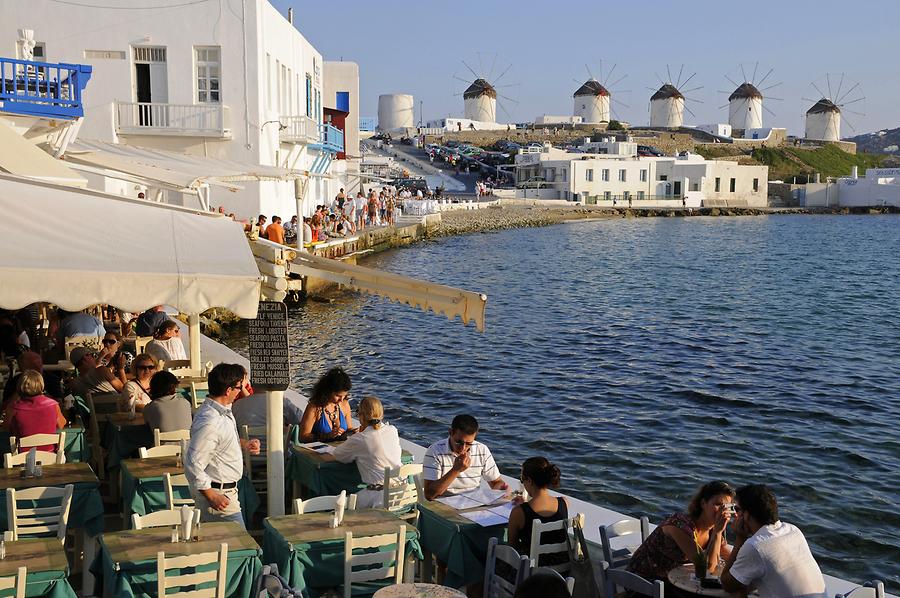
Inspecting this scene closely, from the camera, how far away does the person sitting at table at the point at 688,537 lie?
586 cm

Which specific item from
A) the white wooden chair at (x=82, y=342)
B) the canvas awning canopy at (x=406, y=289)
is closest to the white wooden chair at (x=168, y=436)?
the canvas awning canopy at (x=406, y=289)

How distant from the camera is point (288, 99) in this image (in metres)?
37.8

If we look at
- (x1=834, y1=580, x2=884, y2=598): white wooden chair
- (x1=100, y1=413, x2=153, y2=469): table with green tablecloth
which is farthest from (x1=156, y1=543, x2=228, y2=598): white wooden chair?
(x1=834, y1=580, x2=884, y2=598): white wooden chair

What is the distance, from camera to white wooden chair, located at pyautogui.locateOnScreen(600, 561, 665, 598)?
5438 mm

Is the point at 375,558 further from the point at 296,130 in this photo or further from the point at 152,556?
the point at 296,130

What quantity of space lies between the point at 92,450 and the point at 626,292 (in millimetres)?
31977

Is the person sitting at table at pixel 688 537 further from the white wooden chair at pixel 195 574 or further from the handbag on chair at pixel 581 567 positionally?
the white wooden chair at pixel 195 574

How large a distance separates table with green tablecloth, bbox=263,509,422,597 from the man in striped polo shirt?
97cm

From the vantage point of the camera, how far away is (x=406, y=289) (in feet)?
23.5

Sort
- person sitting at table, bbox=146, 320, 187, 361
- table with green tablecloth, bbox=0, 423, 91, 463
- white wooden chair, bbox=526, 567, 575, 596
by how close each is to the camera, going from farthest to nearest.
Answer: person sitting at table, bbox=146, 320, 187, 361
table with green tablecloth, bbox=0, 423, 91, 463
white wooden chair, bbox=526, 567, 575, 596

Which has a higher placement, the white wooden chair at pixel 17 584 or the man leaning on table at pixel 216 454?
the man leaning on table at pixel 216 454

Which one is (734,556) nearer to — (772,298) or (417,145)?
(772,298)

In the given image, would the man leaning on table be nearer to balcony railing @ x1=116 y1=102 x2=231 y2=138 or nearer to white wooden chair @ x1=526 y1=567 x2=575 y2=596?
white wooden chair @ x1=526 y1=567 x2=575 y2=596

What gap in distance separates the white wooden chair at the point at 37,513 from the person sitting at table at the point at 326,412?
2552 mm
